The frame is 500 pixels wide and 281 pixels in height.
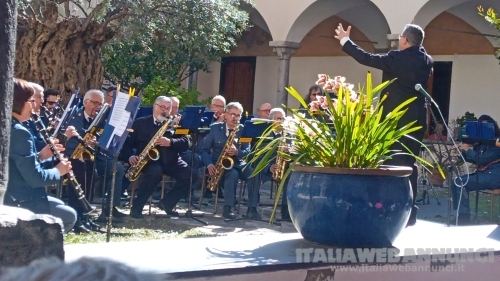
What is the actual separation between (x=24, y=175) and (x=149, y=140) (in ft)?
11.1

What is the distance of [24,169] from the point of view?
4781 millimetres

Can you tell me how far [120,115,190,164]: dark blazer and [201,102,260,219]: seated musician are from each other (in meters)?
0.51

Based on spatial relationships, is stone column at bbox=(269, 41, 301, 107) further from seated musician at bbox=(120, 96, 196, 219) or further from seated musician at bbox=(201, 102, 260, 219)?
seated musician at bbox=(120, 96, 196, 219)

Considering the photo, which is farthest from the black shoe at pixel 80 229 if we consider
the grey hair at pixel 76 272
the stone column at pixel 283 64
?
the stone column at pixel 283 64

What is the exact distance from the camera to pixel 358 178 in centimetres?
359

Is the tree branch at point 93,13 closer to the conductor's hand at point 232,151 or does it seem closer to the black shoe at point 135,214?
the conductor's hand at point 232,151

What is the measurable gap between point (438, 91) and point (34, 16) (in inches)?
375

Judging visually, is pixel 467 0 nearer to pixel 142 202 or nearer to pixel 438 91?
pixel 438 91

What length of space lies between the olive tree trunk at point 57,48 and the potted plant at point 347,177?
6854 millimetres

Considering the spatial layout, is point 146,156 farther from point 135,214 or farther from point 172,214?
point 172,214

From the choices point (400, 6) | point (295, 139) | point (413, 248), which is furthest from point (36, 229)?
point (400, 6)

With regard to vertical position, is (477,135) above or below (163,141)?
above

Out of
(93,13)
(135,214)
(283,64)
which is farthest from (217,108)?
(283,64)

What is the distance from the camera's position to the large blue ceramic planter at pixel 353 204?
357 centimetres
